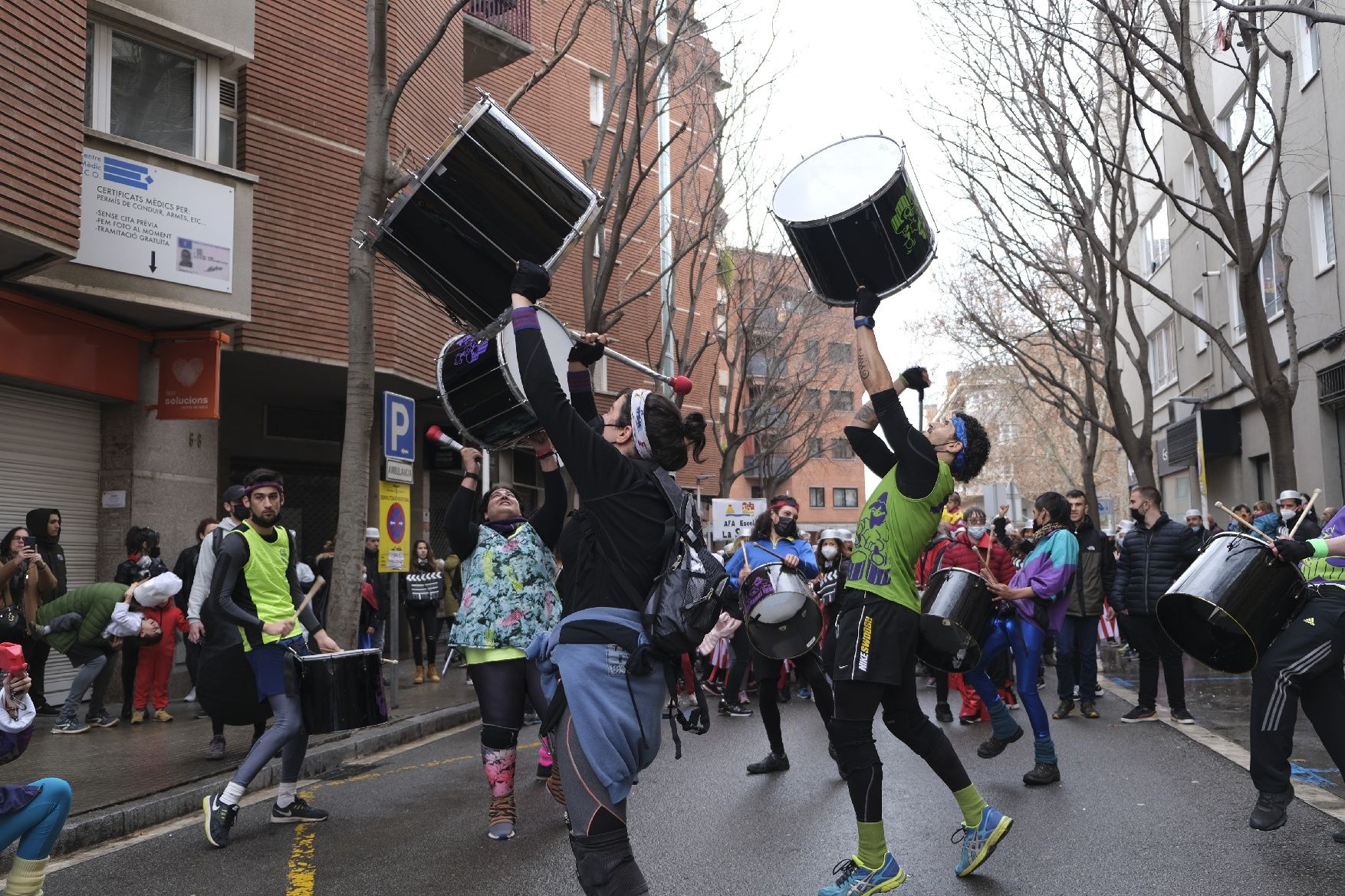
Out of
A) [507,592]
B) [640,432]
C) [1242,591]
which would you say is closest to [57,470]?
[507,592]

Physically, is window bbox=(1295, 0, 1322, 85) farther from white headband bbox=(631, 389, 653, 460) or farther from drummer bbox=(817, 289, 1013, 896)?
white headband bbox=(631, 389, 653, 460)

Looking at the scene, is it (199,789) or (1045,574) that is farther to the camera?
(1045,574)

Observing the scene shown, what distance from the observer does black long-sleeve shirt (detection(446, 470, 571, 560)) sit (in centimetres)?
560

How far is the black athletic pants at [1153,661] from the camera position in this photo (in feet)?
32.6

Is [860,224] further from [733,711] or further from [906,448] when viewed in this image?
[733,711]

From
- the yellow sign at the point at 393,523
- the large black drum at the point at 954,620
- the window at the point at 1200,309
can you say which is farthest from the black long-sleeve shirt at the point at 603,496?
the window at the point at 1200,309

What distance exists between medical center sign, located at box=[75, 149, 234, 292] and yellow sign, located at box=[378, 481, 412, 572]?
120 inches

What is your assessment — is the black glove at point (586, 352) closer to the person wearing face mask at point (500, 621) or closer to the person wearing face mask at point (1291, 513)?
the person wearing face mask at point (500, 621)

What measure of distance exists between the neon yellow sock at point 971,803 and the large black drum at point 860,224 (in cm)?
221

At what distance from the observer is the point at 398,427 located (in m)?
11.5

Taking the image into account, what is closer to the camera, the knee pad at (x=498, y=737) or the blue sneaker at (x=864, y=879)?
the blue sneaker at (x=864, y=879)

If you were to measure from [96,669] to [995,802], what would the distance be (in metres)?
7.84

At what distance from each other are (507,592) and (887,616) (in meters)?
2.08

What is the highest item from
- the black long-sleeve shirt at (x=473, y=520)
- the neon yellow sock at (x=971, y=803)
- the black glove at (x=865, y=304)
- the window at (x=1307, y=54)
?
the window at (x=1307, y=54)
